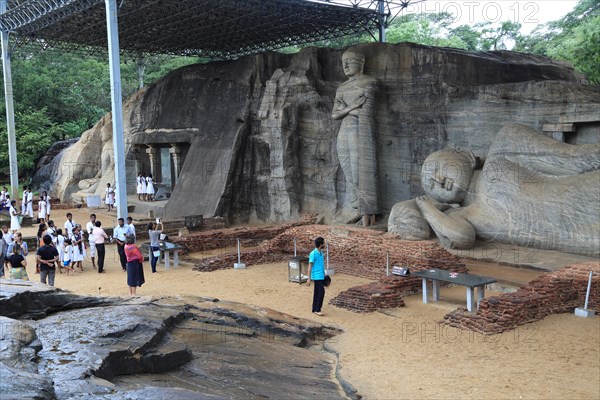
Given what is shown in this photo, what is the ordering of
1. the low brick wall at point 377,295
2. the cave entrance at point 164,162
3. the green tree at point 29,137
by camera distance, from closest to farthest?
the low brick wall at point 377,295
the cave entrance at point 164,162
the green tree at point 29,137

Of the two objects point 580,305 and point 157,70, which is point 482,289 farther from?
point 157,70

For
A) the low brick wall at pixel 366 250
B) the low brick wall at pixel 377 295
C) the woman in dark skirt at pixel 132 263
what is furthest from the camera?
the low brick wall at pixel 366 250

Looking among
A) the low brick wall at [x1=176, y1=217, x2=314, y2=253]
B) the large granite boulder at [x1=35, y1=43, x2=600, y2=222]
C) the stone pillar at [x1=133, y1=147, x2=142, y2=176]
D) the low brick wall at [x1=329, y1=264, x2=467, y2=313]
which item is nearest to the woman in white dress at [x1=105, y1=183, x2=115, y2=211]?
the stone pillar at [x1=133, y1=147, x2=142, y2=176]

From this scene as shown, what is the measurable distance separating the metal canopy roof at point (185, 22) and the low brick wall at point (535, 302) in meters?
13.3

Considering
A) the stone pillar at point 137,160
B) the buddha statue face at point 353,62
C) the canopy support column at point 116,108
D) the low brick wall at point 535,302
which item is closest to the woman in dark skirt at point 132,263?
the canopy support column at point 116,108

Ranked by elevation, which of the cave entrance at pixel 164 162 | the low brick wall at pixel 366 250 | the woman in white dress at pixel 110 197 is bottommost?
the low brick wall at pixel 366 250

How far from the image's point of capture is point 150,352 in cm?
498

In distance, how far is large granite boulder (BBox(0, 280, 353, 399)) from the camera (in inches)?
152

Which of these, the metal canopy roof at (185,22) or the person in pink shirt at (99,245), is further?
the metal canopy roof at (185,22)

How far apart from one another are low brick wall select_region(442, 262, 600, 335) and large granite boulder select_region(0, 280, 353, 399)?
8.11 feet

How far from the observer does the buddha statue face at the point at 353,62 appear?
15.2 m

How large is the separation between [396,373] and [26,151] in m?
27.5

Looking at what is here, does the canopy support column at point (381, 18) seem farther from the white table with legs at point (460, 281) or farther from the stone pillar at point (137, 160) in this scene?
the white table with legs at point (460, 281)

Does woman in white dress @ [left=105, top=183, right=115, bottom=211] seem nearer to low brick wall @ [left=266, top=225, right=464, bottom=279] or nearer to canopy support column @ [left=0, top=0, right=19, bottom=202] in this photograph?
canopy support column @ [left=0, top=0, right=19, bottom=202]
